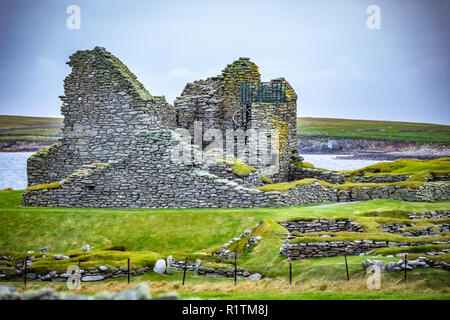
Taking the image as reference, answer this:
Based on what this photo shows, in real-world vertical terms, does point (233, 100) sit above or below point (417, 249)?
above

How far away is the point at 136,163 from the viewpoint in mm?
32344

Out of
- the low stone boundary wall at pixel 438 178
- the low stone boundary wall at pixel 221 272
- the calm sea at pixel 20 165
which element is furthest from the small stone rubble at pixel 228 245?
the calm sea at pixel 20 165

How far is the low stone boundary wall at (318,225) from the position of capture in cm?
2536

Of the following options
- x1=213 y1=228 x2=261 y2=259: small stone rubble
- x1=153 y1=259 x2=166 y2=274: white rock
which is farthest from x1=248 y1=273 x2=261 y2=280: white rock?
x1=213 y1=228 x2=261 y2=259: small stone rubble

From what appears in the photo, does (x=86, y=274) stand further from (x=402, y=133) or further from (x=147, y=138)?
(x=402, y=133)

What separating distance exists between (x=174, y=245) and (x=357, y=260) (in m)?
8.56

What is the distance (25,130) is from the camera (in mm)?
107812

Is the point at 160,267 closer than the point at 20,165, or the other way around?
the point at 160,267

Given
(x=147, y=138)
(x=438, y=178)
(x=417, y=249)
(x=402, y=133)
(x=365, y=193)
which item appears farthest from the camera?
(x=402, y=133)

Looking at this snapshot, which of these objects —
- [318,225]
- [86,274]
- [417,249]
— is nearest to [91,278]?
[86,274]

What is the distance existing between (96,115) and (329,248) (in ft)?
63.1

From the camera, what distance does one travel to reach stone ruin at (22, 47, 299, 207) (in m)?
31.9

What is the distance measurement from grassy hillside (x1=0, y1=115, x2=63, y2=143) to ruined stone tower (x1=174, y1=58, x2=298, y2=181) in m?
57.4

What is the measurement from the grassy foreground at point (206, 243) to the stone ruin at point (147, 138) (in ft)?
6.20
